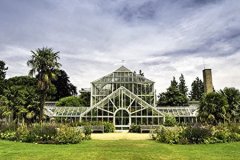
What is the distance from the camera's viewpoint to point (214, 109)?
25344 millimetres

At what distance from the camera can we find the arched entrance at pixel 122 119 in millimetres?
32750

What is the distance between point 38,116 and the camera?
26562mm

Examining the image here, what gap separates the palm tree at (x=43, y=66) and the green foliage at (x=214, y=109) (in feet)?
→ 50.5

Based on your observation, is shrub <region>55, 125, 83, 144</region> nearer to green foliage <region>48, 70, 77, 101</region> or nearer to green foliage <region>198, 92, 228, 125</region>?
green foliage <region>198, 92, 228, 125</region>

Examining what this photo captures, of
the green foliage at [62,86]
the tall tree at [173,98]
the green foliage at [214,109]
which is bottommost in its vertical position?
the green foliage at [214,109]

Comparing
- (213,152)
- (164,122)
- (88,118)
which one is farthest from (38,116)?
(213,152)

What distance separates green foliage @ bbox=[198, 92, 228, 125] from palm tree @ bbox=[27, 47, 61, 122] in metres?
15.4

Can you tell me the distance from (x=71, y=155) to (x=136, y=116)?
21.9 metres

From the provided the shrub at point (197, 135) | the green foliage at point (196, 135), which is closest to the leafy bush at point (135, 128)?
the green foliage at point (196, 135)

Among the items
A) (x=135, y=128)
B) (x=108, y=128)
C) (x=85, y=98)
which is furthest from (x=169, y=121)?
(x=85, y=98)

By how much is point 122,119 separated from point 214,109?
38.9 feet

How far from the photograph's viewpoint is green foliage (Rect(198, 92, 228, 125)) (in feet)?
82.2

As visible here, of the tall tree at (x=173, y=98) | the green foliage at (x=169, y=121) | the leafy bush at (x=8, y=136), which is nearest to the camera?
the leafy bush at (x=8, y=136)

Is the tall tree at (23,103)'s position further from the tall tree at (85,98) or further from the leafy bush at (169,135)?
the tall tree at (85,98)
